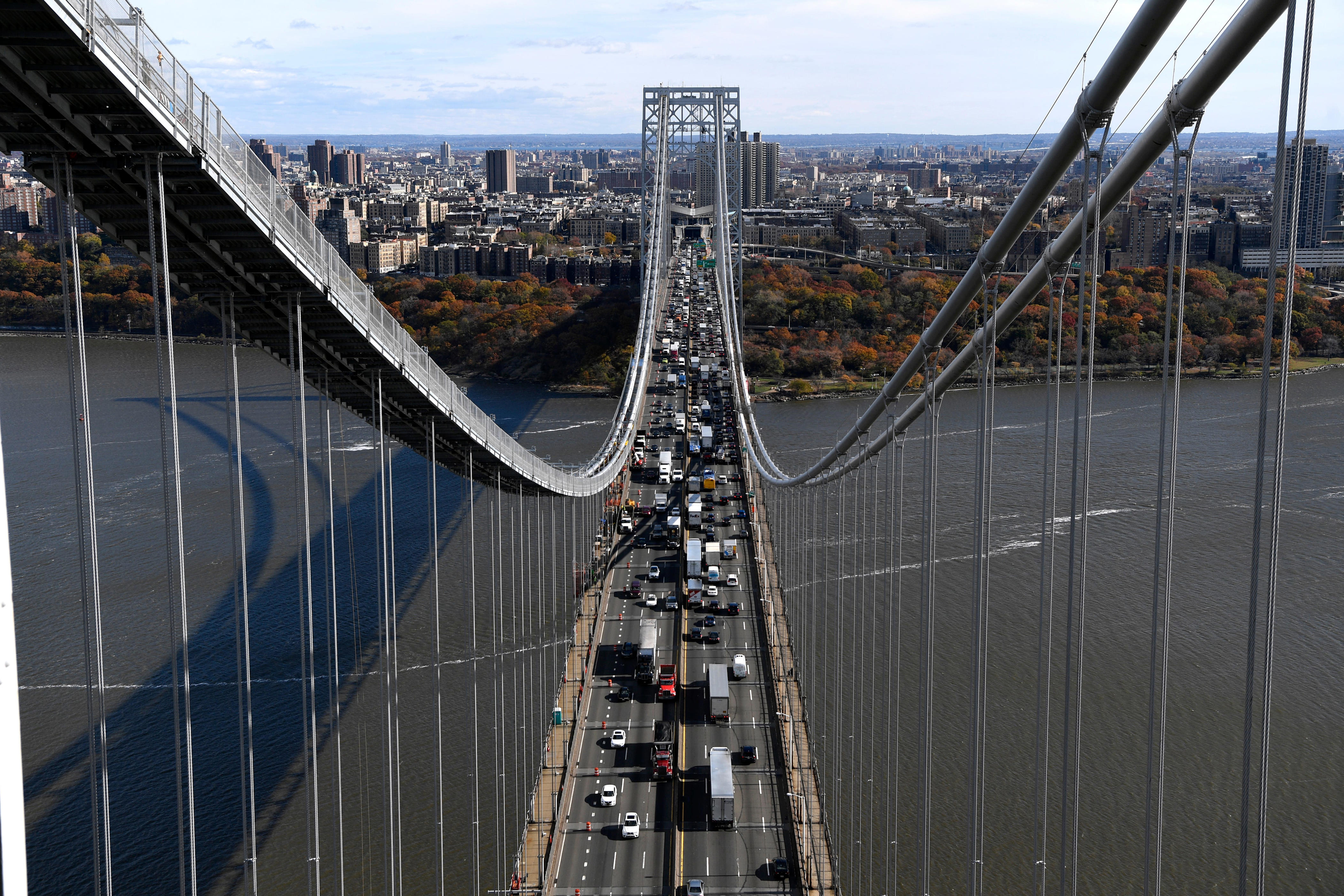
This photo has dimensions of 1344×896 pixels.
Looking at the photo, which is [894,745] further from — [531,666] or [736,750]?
[531,666]

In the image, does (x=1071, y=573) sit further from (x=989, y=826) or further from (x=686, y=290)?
(x=686, y=290)

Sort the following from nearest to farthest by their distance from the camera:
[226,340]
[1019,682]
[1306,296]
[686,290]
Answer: [226,340], [1019,682], [1306,296], [686,290]

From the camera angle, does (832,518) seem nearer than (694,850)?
No

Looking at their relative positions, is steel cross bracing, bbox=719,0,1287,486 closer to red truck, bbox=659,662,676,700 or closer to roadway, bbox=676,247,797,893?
roadway, bbox=676,247,797,893

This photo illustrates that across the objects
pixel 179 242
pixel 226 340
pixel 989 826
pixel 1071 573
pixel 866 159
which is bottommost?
pixel 989 826

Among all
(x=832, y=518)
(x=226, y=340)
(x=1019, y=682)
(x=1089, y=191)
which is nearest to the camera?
(x=1089, y=191)

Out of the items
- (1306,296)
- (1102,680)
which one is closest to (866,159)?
(1306,296)

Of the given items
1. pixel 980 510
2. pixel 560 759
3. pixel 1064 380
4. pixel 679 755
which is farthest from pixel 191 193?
pixel 1064 380
